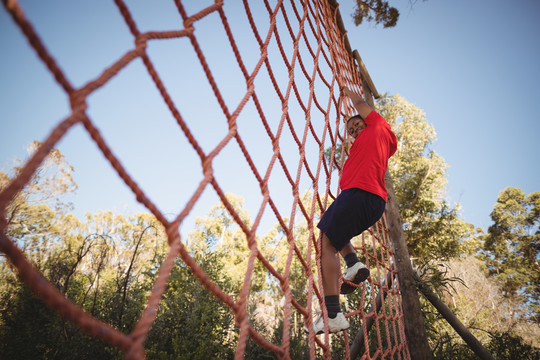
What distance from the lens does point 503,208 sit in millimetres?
12781

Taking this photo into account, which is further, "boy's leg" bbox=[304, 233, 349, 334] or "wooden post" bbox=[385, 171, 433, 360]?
"wooden post" bbox=[385, 171, 433, 360]

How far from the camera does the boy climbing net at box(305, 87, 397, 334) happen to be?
1.12m

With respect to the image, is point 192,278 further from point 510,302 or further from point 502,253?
point 502,253

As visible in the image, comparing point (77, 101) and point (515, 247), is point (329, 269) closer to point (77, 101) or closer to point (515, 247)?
point (77, 101)

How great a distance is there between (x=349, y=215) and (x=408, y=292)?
1.04 m

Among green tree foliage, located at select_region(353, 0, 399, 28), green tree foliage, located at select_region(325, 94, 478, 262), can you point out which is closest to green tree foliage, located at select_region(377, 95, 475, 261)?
green tree foliage, located at select_region(325, 94, 478, 262)

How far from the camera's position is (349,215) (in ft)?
3.84

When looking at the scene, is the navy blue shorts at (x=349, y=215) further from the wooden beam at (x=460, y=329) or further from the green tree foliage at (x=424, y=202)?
the green tree foliage at (x=424, y=202)

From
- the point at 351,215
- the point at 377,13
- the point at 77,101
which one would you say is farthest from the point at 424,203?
the point at 77,101

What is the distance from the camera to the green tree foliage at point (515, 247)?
403 inches

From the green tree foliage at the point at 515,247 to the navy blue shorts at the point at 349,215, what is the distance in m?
13.2

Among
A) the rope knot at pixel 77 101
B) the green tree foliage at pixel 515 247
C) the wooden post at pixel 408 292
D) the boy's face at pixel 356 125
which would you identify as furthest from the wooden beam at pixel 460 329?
the green tree foliage at pixel 515 247

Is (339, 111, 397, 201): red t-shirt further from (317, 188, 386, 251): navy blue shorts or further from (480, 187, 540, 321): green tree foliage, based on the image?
(480, 187, 540, 321): green tree foliage

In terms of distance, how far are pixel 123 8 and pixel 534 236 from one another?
16134 mm
